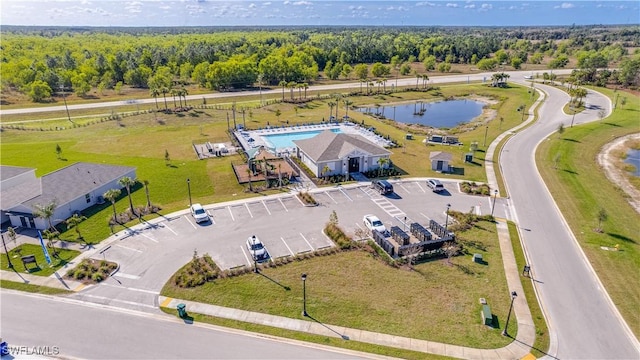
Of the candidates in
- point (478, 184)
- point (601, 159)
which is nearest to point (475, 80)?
point (601, 159)

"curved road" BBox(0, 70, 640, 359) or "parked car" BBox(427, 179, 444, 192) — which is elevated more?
"parked car" BBox(427, 179, 444, 192)

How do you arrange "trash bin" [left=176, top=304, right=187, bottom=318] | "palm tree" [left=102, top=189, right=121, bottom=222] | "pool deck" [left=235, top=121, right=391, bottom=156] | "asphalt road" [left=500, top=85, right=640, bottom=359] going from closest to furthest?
"asphalt road" [left=500, top=85, right=640, bottom=359] < "trash bin" [left=176, top=304, right=187, bottom=318] < "palm tree" [left=102, top=189, right=121, bottom=222] < "pool deck" [left=235, top=121, right=391, bottom=156]

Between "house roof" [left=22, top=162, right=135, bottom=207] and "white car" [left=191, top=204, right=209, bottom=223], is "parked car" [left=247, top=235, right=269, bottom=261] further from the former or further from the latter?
"house roof" [left=22, top=162, right=135, bottom=207]

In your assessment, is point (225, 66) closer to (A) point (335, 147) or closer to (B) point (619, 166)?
(A) point (335, 147)

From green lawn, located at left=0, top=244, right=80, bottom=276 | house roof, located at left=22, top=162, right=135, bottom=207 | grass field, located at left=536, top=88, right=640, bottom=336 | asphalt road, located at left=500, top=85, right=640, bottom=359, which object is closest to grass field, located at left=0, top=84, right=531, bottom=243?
green lawn, located at left=0, top=244, right=80, bottom=276

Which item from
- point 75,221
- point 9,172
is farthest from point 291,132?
point 9,172

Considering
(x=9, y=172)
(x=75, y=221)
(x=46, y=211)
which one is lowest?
(x=75, y=221)

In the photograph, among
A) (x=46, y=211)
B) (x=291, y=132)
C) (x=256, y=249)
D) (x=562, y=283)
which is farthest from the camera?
(x=291, y=132)
